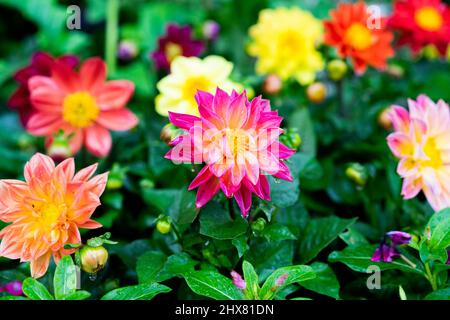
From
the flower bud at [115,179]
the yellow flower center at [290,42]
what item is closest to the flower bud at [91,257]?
the flower bud at [115,179]

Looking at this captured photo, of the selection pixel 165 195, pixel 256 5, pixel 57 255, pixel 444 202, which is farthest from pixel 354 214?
pixel 256 5

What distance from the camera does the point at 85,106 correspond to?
50.0 inches

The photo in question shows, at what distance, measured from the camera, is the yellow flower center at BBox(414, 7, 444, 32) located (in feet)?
4.88

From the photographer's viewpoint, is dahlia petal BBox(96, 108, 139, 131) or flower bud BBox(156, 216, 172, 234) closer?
flower bud BBox(156, 216, 172, 234)

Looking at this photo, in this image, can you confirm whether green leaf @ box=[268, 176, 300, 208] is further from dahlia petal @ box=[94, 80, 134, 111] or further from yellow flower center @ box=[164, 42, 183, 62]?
yellow flower center @ box=[164, 42, 183, 62]

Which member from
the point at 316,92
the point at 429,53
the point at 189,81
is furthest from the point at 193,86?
the point at 429,53

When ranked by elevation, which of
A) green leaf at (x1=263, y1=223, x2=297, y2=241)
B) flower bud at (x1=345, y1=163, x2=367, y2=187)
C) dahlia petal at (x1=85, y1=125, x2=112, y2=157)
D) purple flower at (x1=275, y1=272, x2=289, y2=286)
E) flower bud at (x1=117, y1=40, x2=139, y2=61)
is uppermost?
flower bud at (x1=117, y1=40, x2=139, y2=61)

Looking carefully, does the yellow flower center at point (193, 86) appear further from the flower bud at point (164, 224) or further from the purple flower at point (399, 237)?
the purple flower at point (399, 237)

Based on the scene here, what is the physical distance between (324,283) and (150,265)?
0.27 metres

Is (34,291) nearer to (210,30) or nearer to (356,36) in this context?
(356,36)

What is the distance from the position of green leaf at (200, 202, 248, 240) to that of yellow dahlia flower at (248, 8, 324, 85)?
0.66m

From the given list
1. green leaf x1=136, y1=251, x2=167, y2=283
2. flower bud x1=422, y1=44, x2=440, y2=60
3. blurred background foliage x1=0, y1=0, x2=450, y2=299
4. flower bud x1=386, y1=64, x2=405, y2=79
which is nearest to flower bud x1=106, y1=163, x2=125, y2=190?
blurred background foliage x1=0, y1=0, x2=450, y2=299

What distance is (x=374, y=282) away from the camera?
96 centimetres

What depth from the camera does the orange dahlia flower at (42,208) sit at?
0.87m
